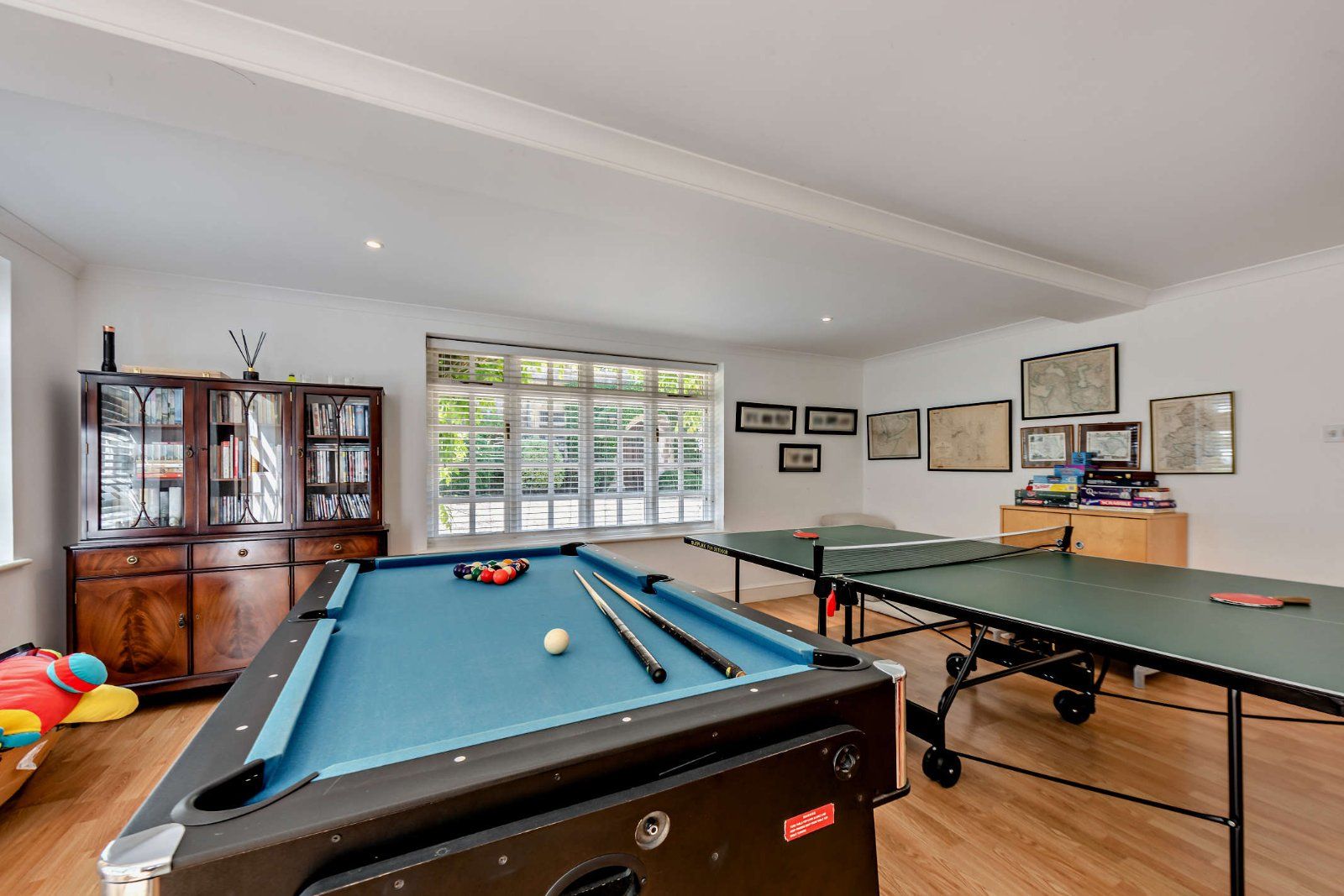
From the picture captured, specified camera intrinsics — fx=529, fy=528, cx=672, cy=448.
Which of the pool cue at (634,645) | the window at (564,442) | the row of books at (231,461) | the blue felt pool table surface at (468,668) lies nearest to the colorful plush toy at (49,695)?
the row of books at (231,461)

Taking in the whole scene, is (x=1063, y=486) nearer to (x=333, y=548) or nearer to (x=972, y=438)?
(x=972, y=438)

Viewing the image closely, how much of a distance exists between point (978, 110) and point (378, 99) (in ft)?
6.31

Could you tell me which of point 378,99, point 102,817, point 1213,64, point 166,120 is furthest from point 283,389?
point 1213,64

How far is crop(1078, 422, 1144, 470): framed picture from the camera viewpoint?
3.71m

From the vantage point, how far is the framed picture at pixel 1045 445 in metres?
4.11

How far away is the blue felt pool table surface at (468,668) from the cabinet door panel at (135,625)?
1.77 metres

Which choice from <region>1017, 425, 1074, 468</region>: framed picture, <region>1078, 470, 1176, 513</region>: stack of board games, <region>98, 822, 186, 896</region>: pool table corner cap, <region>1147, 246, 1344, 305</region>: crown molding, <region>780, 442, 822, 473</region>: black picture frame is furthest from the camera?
<region>780, 442, 822, 473</region>: black picture frame

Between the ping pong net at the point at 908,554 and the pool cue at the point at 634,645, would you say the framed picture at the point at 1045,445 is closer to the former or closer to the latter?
the ping pong net at the point at 908,554

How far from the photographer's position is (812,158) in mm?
2068

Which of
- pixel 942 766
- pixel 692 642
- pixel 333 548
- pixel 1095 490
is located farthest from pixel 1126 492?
pixel 333 548

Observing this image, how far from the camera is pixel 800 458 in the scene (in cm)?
563

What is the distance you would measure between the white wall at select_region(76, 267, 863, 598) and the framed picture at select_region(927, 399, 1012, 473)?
3.64 ft

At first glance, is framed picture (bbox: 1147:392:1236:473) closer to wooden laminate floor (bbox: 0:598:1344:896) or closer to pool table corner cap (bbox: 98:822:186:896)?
wooden laminate floor (bbox: 0:598:1344:896)

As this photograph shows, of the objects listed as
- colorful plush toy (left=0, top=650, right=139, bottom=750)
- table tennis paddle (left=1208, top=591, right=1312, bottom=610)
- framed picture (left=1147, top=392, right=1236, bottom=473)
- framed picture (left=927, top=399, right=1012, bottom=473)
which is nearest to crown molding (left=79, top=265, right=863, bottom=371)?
framed picture (left=927, top=399, right=1012, bottom=473)
